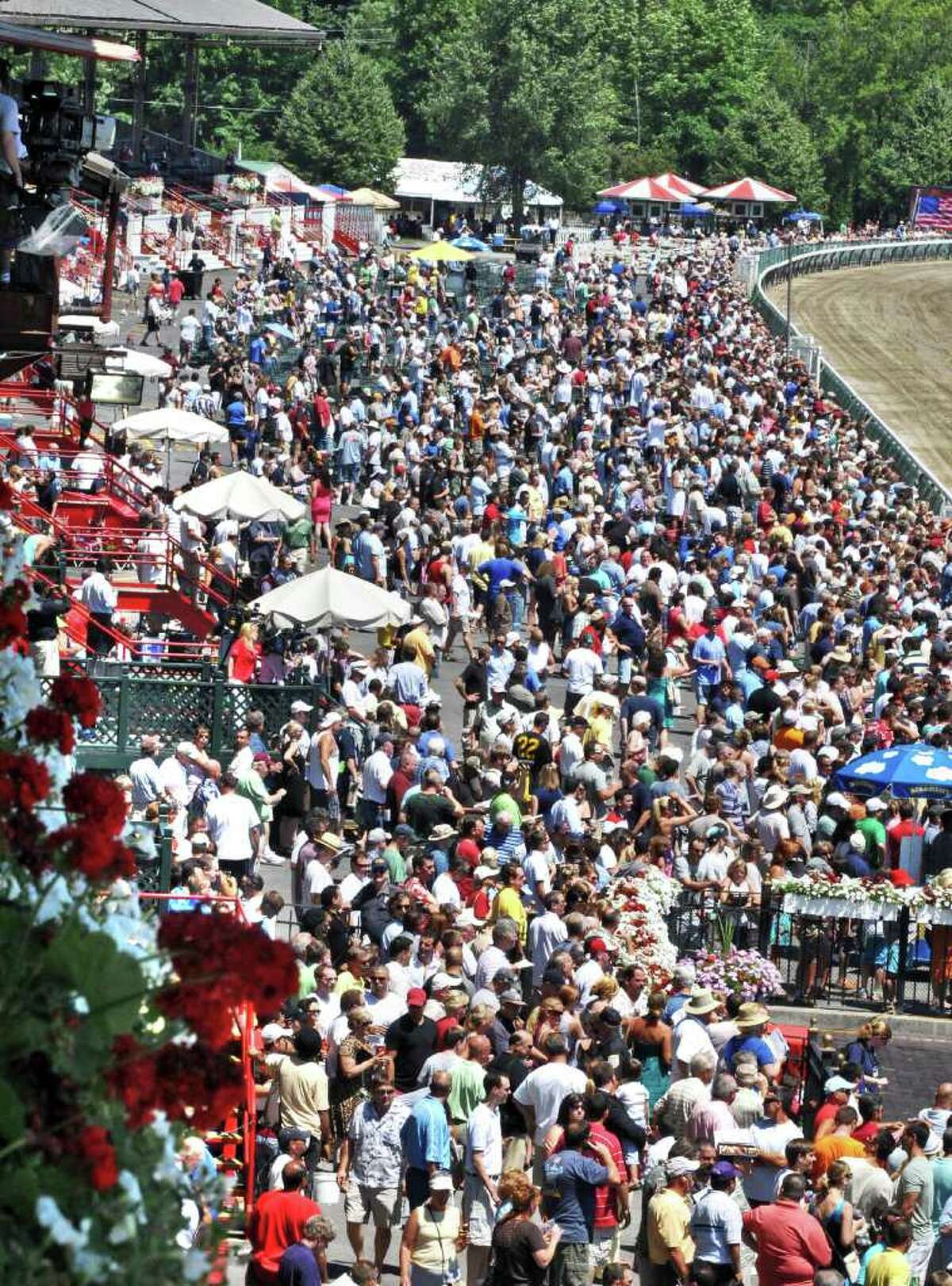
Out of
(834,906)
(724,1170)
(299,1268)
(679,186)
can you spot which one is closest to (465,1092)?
(724,1170)

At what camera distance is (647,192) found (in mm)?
88500

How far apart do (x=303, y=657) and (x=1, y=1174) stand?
19.5 m

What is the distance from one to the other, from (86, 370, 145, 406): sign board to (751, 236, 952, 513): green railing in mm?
26966

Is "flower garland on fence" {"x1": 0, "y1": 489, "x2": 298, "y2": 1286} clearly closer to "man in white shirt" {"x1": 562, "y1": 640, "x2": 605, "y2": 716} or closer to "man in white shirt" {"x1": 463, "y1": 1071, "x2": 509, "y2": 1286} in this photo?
→ "man in white shirt" {"x1": 463, "y1": 1071, "x2": 509, "y2": 1286}

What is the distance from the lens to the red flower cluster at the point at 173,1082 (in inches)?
213

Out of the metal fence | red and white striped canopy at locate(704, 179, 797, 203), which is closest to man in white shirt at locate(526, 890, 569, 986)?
the metal fence

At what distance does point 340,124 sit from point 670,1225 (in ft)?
269

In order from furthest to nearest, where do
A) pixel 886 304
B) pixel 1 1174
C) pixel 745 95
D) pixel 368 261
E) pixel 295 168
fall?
1. pixel 745 95
2. pixel 295 168
3. pixel 886 304
4. pixel 368 261
5. pixel 1 1174

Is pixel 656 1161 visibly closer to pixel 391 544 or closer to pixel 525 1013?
pixel 525 1013

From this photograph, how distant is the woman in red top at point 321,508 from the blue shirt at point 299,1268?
21954 mm

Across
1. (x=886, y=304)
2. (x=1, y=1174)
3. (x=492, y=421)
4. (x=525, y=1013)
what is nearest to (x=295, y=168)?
(x=886, y=304)

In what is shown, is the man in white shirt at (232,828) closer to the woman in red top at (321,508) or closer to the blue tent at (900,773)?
the blue tent at (900,773)

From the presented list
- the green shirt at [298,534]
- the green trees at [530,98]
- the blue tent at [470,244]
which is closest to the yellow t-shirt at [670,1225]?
the green shirt at [298,534]

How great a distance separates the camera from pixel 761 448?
39031 mm
